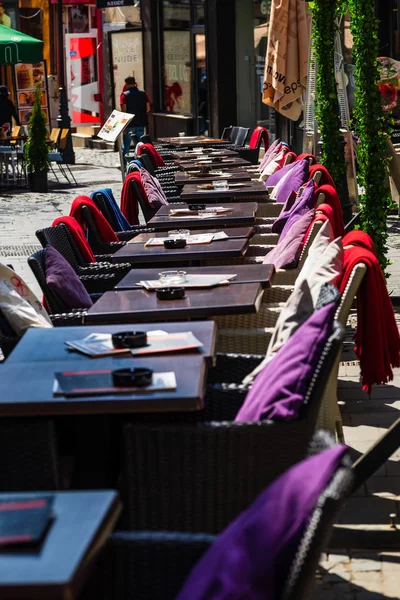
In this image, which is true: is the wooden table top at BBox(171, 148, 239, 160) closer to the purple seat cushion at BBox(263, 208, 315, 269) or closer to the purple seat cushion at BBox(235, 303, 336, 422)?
the purple seat cushion at BBox(263, 208, 315, 269)

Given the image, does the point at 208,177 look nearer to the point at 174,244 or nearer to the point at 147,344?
the point at 174,244

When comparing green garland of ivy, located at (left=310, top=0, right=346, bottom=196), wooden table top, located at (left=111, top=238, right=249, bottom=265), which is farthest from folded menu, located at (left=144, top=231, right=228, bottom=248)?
green garland of ivy, located at (left=310, top=0, right=346, bottom=196)

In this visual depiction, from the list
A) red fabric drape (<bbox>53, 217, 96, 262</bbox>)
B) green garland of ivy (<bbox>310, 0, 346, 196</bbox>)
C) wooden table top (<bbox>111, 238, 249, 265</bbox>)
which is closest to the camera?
wooden table top (<bbox>111, 238, 249, 265</bbox>)

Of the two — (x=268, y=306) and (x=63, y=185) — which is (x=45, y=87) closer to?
(x=63, y=185)

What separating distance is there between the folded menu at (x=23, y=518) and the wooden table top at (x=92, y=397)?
1.07m

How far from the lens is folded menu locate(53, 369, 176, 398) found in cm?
384

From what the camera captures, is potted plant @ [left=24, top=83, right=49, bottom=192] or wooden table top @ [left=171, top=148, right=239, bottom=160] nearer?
wooden table top @ [left=171, top=148, right=239, bottom=160]

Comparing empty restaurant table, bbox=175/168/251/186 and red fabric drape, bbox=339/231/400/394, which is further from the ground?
red fabric drape, bbox=339/231/400/394

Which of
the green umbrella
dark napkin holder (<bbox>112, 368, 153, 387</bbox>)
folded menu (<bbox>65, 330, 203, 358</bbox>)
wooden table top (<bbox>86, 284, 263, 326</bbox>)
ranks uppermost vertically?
the green umbrella

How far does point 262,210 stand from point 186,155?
5.72 meters

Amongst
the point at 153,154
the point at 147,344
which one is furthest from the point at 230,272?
the point at 153,154

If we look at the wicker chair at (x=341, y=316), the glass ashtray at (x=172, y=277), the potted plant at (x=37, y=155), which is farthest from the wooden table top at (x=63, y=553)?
the potted plant at (x=37, y=155)

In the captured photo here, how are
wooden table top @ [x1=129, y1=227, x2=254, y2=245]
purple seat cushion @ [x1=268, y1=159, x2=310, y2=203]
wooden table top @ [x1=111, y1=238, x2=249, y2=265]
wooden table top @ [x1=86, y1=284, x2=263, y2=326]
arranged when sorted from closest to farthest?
wooden table top @ [x1=86, y1=284, x2=263, y2=326]
wooden table top @ [x1=111, y1=238, x2=249, y2=265]
wooden table top @ [x1=129, y1=227, x2=254, y2=245]
purple seat cushion @ [x1=268, y1=159, x2=310, y2=203]

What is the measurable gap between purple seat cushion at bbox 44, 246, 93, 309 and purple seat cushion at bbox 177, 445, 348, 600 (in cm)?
368
